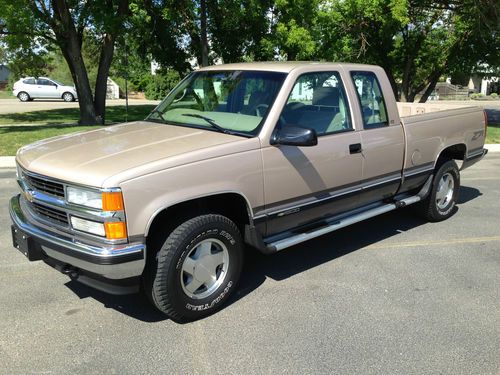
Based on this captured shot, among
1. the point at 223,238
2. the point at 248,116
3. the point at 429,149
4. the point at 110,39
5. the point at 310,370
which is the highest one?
the point at 110,39

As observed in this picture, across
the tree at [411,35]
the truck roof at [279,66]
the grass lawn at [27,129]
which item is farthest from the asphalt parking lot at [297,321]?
the tree at [411,35]

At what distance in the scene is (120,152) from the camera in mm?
3578

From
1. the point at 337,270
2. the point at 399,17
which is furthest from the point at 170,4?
the point at 337,270

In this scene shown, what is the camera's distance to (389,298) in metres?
4.13

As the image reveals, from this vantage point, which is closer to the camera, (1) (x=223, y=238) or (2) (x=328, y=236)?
(1) (x=223, y=238)

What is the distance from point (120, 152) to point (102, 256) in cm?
81

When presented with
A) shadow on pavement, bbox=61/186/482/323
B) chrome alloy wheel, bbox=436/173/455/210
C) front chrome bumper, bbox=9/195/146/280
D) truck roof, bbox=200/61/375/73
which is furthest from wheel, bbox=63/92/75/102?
front chrome bumper, bbox=9/195/146/280

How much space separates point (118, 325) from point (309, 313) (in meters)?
1.45

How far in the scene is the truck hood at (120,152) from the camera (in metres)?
3.25

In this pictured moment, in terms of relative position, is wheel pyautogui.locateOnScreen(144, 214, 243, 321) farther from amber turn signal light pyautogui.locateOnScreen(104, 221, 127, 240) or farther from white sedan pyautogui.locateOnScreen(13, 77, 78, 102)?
white sedan pyautogui.locateOnScreen(13, 77, 78, 102)

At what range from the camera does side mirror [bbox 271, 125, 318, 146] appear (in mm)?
3768

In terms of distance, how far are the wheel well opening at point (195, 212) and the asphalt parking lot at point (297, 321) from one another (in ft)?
2.20

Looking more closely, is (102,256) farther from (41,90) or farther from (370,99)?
(41,90)

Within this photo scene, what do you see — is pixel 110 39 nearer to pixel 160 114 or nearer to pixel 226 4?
pixel 226 4
